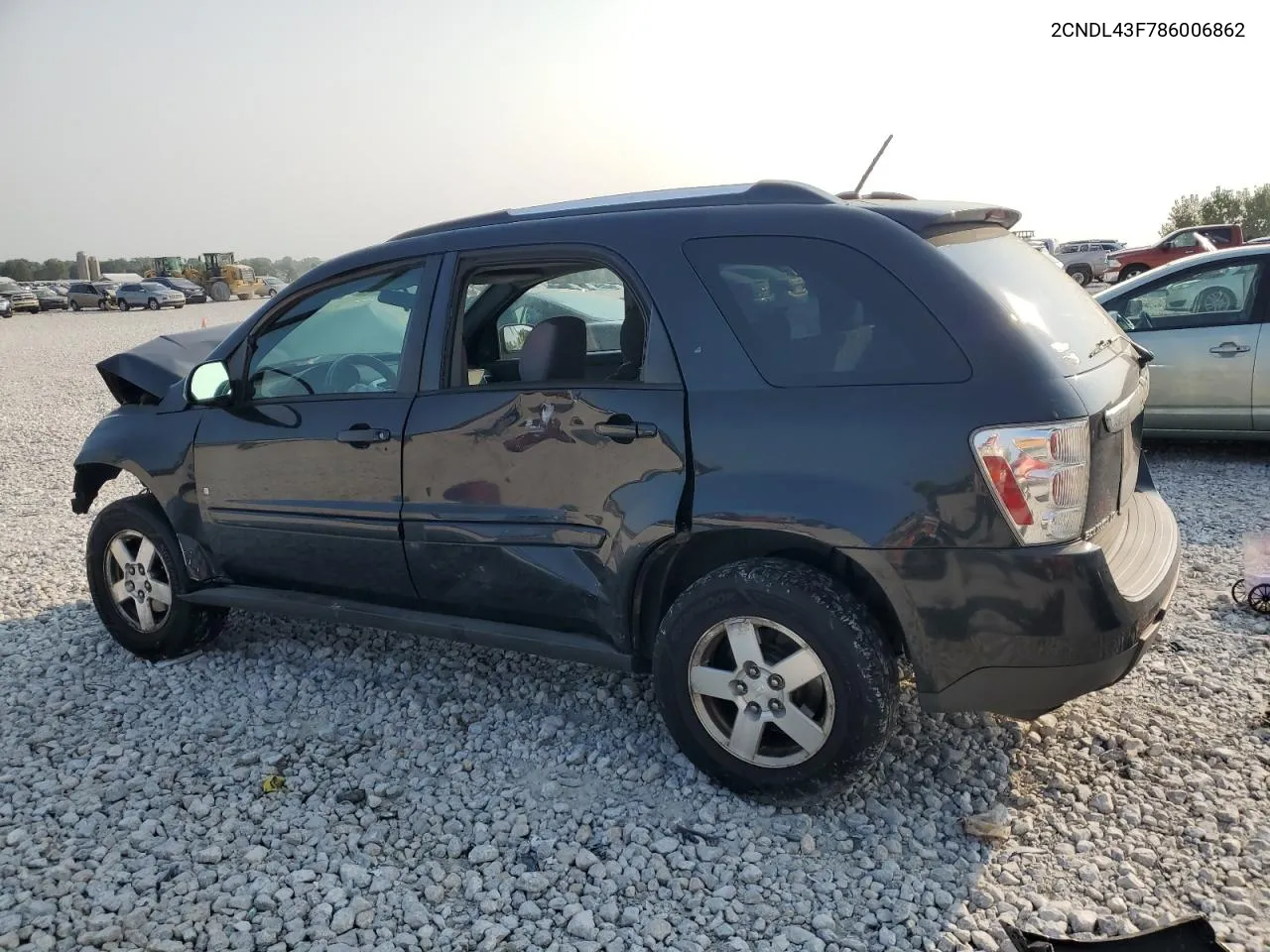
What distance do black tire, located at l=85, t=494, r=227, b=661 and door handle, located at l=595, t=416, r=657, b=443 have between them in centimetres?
231

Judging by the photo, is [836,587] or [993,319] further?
[836,587]

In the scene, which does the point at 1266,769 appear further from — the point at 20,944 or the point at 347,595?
the point at 20,944

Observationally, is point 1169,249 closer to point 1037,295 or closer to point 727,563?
point 1037,295

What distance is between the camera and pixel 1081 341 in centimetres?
318

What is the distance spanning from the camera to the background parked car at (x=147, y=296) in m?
45.0

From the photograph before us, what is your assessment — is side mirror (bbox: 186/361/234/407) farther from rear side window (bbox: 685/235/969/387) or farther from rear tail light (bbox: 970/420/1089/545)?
rear tail light (bbox: 970/420/1089/545)

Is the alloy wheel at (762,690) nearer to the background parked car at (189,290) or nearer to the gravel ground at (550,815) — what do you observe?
the gravel ground at (550,815)

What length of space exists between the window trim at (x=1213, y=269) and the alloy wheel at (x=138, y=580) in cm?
668

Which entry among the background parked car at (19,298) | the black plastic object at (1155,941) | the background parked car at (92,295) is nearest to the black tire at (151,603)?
the black plastic object at (1155,941)

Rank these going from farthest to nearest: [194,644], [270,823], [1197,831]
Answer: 1. [194,644]
2. [270,823]
3. [1197,831]

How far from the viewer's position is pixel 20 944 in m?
2.74

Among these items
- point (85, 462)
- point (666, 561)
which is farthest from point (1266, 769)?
point (85, 462)

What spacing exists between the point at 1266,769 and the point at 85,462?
195 inches

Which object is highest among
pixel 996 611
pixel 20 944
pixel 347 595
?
pixel 996 611
